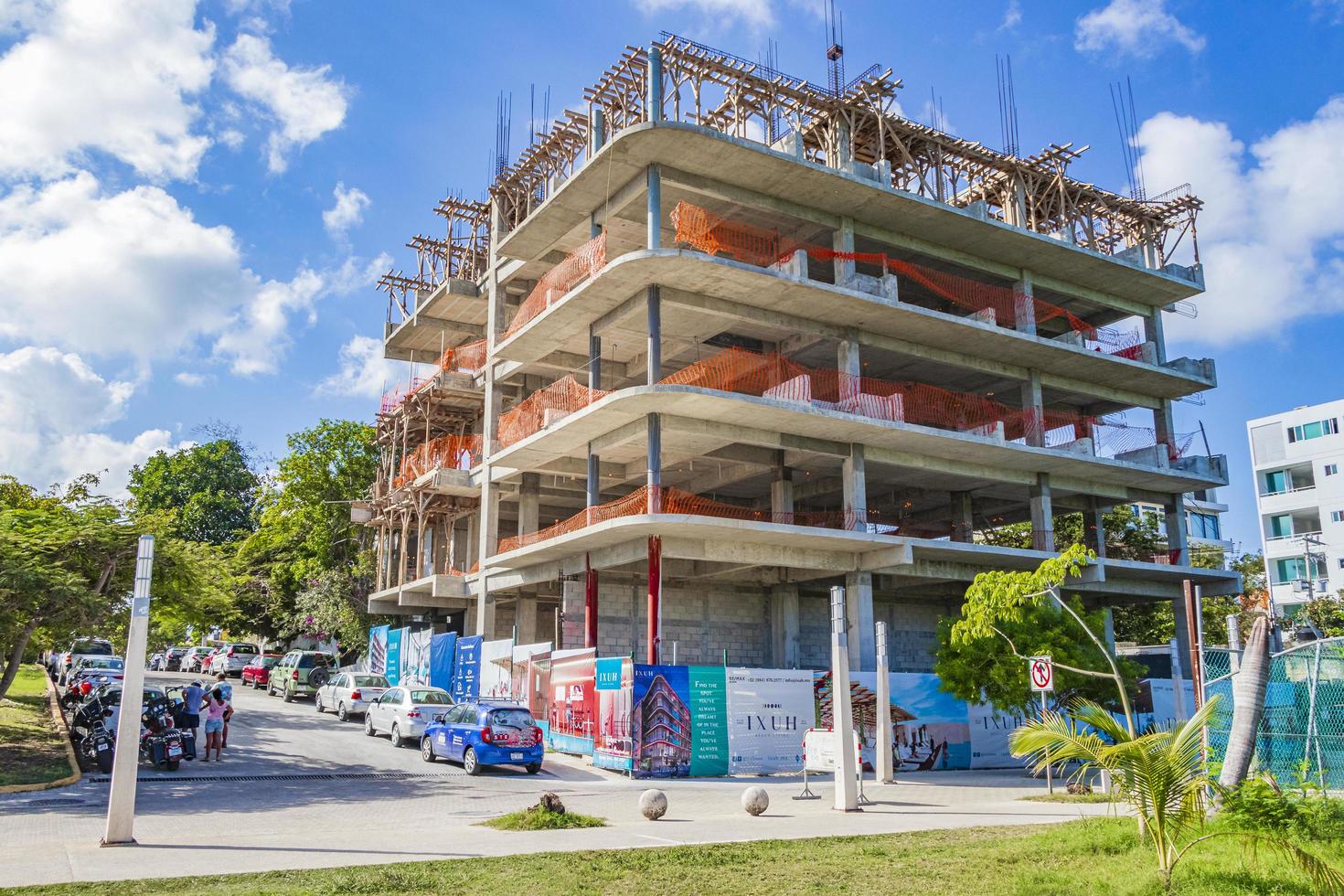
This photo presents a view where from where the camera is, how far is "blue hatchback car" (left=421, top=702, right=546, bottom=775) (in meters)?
22.3

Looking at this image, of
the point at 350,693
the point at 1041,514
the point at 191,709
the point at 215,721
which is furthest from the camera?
the point at 1041,514

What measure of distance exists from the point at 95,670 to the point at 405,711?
14023 mm

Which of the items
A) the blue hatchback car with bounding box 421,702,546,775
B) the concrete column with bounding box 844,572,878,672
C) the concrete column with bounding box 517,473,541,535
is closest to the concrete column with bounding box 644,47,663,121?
the concrete column with bounding box 517,473,541,535

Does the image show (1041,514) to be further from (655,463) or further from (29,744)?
(29,744)

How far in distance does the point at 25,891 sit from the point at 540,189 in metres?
33.0

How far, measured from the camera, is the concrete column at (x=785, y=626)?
122 feet

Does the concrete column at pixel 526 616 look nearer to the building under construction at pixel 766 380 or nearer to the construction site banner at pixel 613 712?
the building under construction at pixel 766 380

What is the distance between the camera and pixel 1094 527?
41.2 meters

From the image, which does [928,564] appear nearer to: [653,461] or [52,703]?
[653,461]

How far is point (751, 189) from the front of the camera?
104ft

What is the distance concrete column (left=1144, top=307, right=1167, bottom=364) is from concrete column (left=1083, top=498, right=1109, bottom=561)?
22.0 feet

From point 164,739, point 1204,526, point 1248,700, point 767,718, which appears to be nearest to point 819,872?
point 1248,700

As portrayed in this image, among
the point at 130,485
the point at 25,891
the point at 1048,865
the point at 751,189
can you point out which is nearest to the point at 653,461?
the point at 751,189

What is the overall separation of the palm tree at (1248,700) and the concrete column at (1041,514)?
84.8 feet
